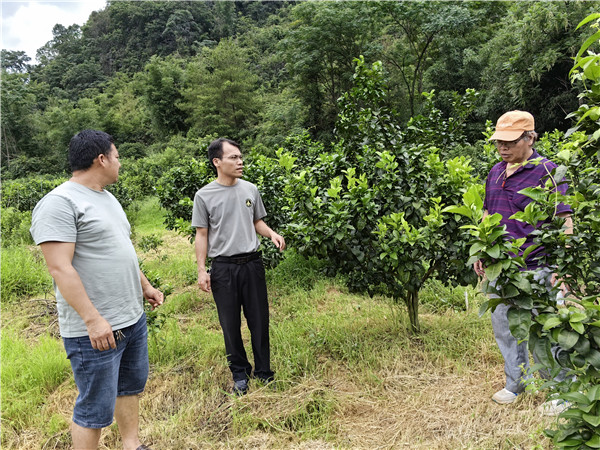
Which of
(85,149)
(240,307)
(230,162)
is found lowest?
(240,307)

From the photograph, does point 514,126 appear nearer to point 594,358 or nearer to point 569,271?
point 569,271

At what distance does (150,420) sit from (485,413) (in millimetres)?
2313

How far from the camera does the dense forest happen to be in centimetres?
1261

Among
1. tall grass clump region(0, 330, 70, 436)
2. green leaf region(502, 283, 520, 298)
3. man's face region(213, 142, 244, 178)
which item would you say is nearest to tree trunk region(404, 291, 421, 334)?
man's face region(213, 142, 244, 178)

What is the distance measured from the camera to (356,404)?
8.93 ft

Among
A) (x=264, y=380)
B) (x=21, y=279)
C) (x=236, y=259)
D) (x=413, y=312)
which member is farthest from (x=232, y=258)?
(x=21, y=279)

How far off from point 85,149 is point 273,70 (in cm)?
3880

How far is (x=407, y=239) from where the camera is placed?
9.52 ft

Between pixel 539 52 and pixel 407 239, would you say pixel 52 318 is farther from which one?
pixel 539 52

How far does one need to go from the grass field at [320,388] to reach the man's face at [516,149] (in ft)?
5.13

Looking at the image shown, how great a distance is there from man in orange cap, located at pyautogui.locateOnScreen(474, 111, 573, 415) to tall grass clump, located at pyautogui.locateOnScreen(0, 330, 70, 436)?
10.9 ft

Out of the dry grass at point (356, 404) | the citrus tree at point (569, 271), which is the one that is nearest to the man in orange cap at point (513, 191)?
the dry grass at point (356, 404)

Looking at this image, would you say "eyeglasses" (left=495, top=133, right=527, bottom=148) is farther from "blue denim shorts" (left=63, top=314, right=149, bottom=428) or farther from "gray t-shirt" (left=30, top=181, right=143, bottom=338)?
"blue denim shorts" (left=63, top=314, right=149, bottom=428)

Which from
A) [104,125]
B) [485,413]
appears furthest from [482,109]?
[104,125]
